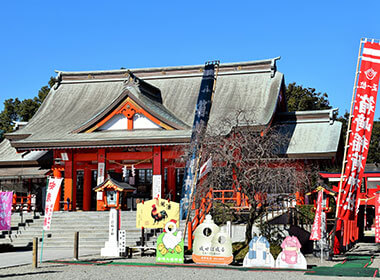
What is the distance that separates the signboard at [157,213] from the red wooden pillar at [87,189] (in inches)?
425

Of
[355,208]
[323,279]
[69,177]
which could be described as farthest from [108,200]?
[323,279]

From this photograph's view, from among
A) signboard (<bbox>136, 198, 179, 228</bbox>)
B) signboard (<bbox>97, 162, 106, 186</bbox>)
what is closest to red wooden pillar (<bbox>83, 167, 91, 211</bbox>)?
signboard (<bbox>97, 162, 106, 186</bbox>)

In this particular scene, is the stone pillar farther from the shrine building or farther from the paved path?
the paved path

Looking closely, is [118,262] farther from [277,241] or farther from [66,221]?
[66,221]

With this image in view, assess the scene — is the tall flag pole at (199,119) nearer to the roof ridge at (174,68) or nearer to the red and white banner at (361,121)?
the roof ridge at (174,68)

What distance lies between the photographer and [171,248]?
13883mm

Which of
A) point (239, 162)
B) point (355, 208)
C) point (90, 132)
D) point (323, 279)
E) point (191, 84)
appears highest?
point (191, 84)

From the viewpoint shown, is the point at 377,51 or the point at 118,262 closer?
the point at 118,262

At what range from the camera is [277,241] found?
16.1 m

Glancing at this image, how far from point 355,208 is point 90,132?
531 inches

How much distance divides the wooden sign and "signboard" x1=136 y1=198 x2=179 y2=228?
3133 millimetres

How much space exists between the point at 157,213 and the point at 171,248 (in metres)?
1.92

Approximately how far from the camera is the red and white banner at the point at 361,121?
15.8 meters

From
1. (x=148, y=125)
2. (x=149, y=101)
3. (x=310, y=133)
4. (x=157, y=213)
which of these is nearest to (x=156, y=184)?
(x=148, y=125)
